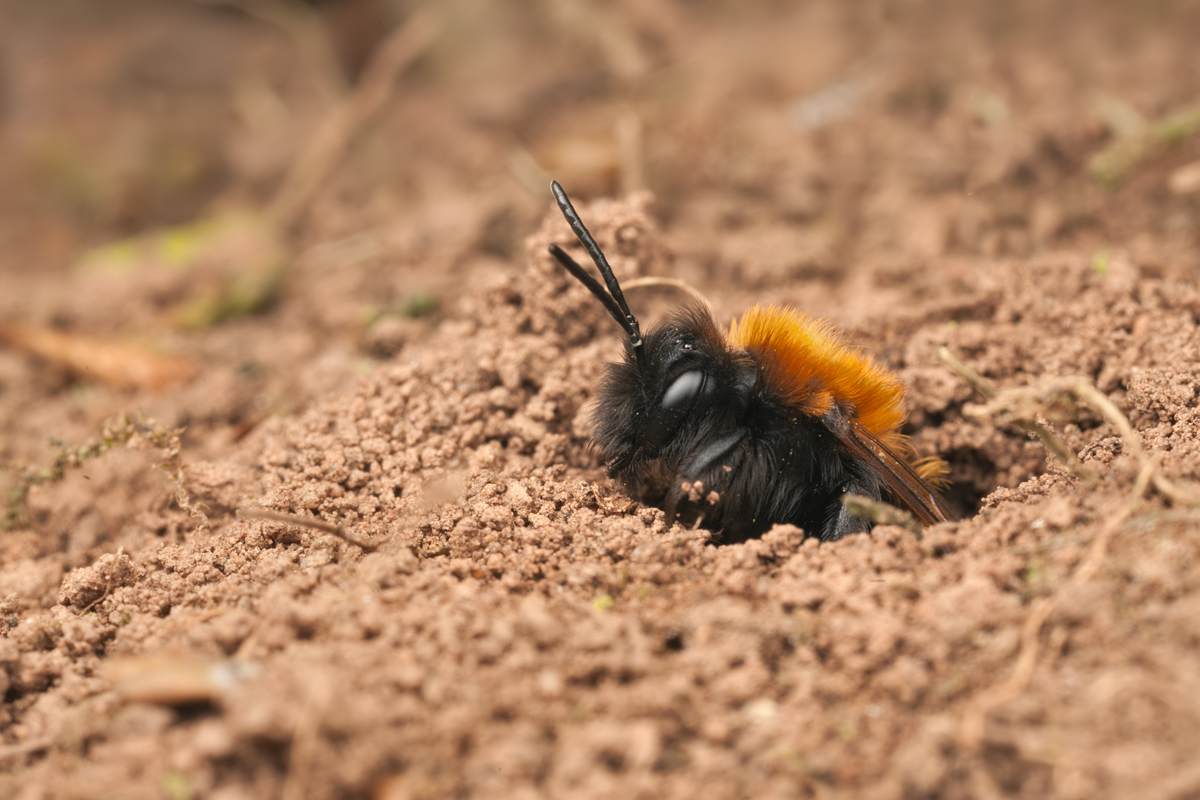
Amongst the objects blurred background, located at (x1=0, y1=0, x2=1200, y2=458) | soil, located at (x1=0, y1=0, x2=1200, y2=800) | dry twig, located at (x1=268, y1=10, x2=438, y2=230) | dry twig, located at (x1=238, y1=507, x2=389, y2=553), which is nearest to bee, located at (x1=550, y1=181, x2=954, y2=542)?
soil, located at (x1=0, y1=0, x2=1200, y2=800)

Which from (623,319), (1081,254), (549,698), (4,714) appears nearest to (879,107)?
(1081,254)

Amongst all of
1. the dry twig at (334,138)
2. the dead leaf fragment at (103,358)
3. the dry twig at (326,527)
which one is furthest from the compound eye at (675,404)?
the dry twig at (334,138)

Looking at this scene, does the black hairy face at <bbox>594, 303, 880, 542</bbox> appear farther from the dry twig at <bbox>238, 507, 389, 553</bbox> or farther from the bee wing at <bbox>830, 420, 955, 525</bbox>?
the dry twig at <bbox>238, 507, 389, 553</bbox>

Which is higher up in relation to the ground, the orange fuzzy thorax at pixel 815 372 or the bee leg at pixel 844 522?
the orange fuzzy thorax at pixel 815 372

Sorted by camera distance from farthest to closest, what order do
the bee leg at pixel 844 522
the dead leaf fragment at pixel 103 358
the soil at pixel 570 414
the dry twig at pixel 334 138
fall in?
the dry twig at pixel 334 138
the dead leaf fragment at pixel 103 358
the bee leg at pixel 844 522
the soil at pixel 570 414

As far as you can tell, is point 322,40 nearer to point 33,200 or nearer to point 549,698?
point 33,200

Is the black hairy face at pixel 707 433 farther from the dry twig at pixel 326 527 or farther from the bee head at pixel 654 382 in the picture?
the dry twig at pixel 326 527
